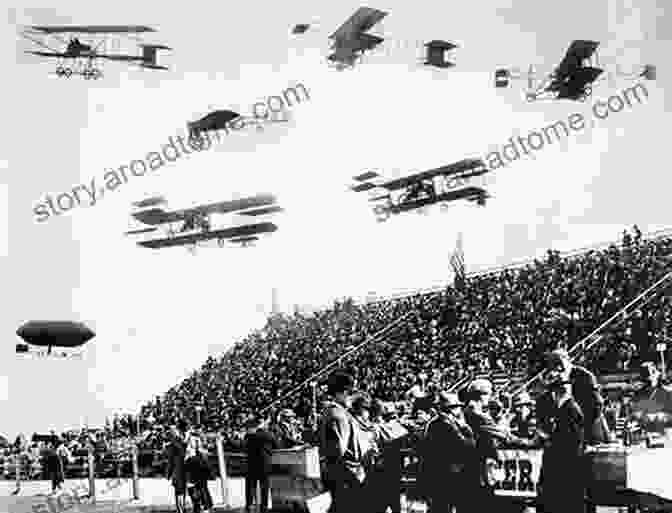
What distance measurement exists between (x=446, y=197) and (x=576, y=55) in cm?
441

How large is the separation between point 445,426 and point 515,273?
338 inches

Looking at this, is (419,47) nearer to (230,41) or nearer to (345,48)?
(345,48)

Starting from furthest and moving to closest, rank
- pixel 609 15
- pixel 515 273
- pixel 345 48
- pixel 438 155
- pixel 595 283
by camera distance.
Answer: pixel 515 273, pixel 438 155, pixel 595 283, pixel 345 48, pixel 609 15

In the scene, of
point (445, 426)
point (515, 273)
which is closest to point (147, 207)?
point (515, 273)

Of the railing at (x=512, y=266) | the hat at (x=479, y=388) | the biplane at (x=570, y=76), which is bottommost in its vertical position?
the hat at (x=479, y=388)

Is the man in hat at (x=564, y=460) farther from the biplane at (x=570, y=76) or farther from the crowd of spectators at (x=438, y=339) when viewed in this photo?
the biplane at (x=570, y=76)

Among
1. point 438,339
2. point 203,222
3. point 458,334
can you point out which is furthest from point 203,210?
point 458,334

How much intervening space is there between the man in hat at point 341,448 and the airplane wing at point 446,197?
29.2 feet

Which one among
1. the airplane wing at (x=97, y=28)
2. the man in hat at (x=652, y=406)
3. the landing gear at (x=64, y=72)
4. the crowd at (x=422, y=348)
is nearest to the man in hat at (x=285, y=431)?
the crowd at (x=422, y=348)

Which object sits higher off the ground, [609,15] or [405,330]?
[609,15]

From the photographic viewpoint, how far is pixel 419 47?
38.5ft

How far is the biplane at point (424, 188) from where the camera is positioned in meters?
14.7

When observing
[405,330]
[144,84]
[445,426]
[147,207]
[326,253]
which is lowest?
[445,426]

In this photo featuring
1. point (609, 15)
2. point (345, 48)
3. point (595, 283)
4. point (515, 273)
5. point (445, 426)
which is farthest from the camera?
point (515, 273)
